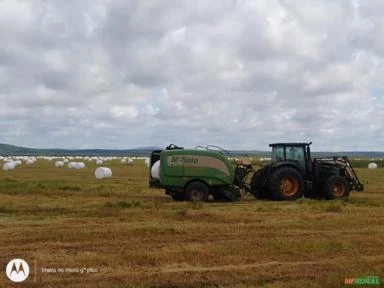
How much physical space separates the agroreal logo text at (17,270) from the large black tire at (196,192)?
1177 centimetres

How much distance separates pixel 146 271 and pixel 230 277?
1429 millimetres

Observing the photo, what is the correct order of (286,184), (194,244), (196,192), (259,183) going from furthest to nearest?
(259,183), (286,184), (196,192), (194,244)

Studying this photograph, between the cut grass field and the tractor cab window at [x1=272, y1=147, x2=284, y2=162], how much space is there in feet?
11.3

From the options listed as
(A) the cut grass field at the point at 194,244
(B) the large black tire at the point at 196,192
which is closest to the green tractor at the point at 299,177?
(B) the large black tire at the point at 196,192

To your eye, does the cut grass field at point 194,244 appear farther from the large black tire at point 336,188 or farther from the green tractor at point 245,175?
the large black tire at point 336,188

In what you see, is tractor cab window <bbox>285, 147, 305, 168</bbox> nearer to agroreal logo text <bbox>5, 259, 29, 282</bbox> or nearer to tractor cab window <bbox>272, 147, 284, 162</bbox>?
tractor cab window <bbox>272, 147, 284, 162</bbox>

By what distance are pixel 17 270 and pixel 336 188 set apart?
15.6 m

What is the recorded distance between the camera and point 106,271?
10.0 meters

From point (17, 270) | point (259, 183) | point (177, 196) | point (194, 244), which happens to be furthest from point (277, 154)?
point (17, 270)

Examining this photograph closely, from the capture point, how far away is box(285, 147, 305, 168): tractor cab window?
23203mm

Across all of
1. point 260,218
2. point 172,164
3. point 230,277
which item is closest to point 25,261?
point 230,277

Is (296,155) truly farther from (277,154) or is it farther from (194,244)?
(194,244)

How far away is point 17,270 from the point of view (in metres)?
10.0

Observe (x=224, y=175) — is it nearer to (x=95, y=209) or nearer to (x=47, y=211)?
(x=95, y=209)
